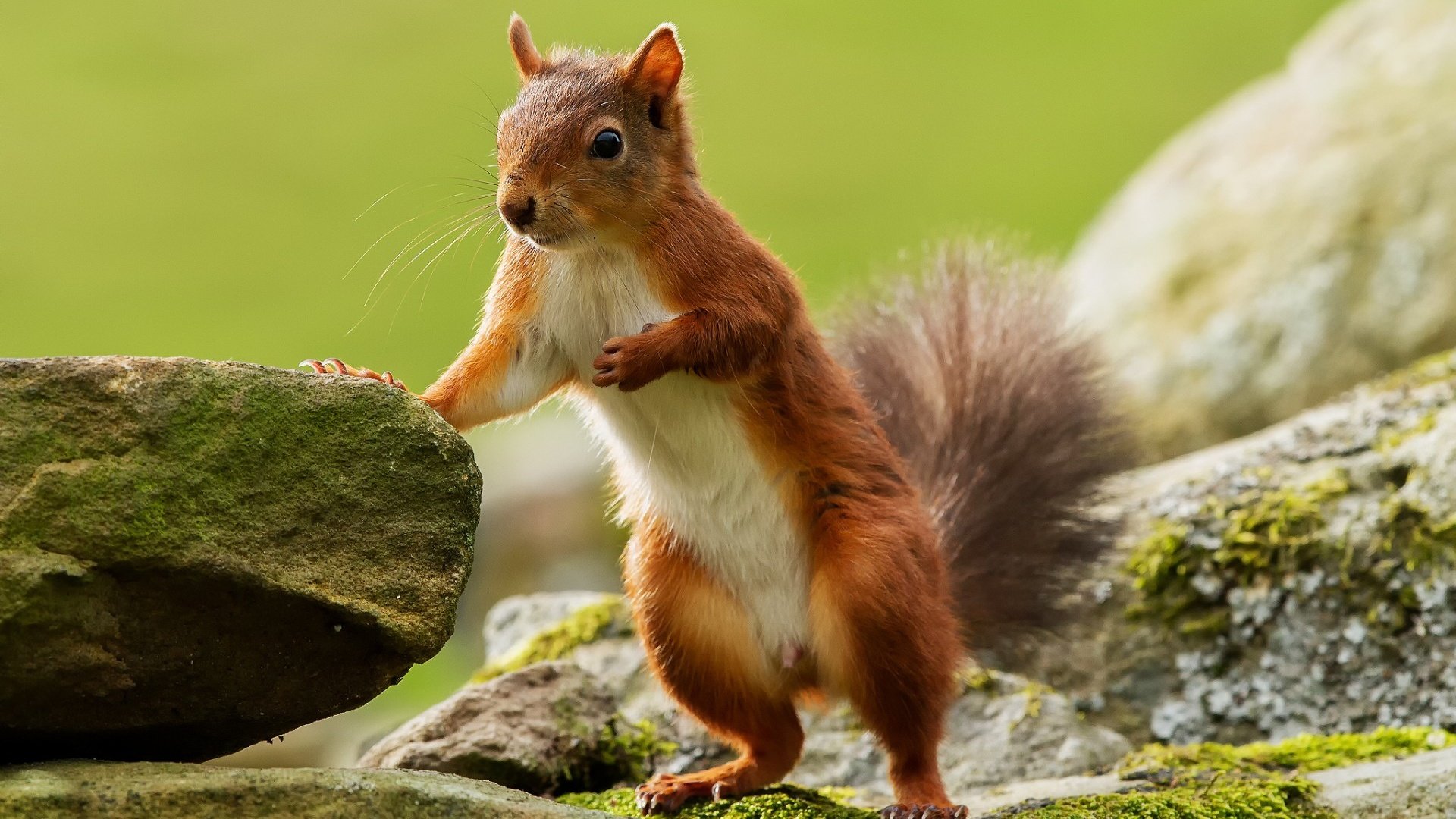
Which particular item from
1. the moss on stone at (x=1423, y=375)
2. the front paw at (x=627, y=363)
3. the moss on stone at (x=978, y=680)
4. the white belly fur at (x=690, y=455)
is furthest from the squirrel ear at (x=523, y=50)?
the moss on stone at (x=1423, y=375)

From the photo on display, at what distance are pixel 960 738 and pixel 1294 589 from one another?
1201mm

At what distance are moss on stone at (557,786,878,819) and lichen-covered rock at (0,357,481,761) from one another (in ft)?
3.09

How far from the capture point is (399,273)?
384 centimetres

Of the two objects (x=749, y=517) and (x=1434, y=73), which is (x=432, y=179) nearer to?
(x=749, y=517)

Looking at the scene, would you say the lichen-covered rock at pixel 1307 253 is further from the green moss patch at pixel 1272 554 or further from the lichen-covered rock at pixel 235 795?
Result: the lichen-covered rock at pixel 235 795

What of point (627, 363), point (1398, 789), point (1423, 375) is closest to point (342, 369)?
point (627, 363)

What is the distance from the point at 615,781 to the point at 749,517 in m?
1.06

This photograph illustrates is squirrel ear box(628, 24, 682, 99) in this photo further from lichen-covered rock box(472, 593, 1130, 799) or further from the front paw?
lichen-covered rock box(472, 593, 1130, 799)

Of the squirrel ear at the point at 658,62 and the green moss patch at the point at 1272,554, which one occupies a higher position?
the squirrel ear at the point at 658,62

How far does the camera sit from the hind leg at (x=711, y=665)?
13.0 ft

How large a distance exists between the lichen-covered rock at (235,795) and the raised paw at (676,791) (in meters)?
0.82

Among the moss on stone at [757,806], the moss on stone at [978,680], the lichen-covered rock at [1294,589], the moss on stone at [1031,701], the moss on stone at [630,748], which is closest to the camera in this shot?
the moss on stone at [757,806]

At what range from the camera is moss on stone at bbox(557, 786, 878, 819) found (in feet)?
12.2

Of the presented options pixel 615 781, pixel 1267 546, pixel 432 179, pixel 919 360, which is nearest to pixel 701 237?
pixel 432 179
